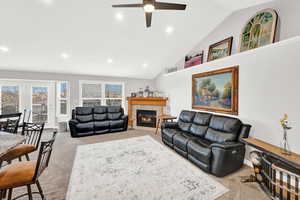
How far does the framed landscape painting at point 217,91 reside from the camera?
3.11m

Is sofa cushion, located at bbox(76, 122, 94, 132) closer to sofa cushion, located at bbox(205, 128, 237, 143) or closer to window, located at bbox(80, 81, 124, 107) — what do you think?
window, located at bbox(80, 81, 124, 107)

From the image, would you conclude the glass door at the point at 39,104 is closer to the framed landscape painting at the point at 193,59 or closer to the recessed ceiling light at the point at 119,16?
the recessed ceiling light at the point at 119,16

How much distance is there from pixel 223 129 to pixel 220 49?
208 centimetres

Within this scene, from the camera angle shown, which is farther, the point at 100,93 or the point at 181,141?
the point at 100,93

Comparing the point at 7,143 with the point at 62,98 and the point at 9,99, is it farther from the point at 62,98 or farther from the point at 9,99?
the point at 9,99

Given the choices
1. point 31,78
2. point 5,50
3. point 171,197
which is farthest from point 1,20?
point 171,197

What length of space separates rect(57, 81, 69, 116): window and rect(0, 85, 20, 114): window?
1.29 meters

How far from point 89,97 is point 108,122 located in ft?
5.97

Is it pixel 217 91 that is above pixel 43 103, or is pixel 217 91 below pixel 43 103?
above

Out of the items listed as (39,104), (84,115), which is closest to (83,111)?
(84,115)

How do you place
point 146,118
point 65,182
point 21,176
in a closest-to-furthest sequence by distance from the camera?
point 21,176
point 65,182
point 146,118

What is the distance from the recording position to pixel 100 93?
6309 mm

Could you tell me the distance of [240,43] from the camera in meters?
3.03

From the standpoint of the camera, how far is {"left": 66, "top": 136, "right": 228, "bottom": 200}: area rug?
190 centimetres
